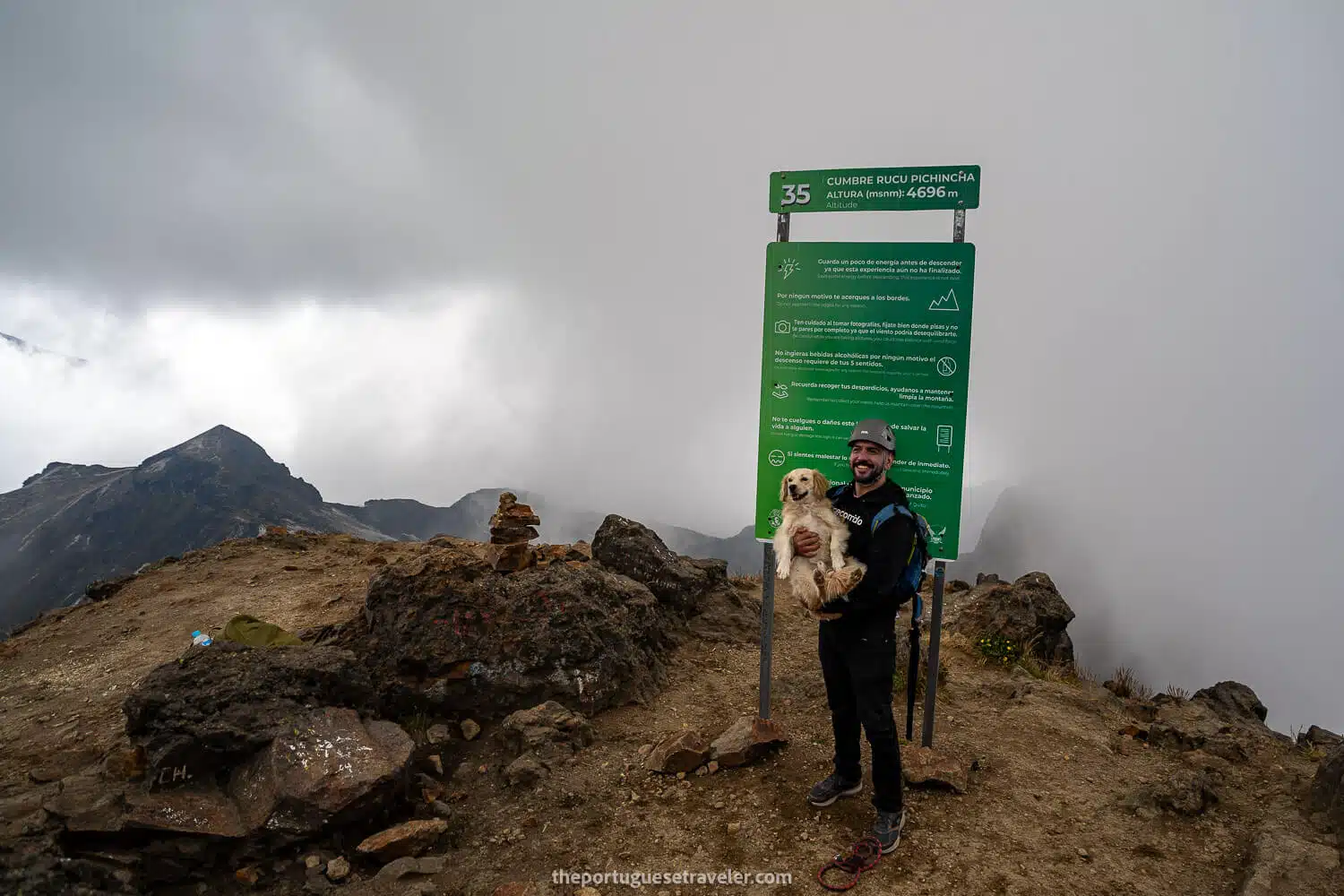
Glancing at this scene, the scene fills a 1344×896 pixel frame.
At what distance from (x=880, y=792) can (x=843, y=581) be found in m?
1.69

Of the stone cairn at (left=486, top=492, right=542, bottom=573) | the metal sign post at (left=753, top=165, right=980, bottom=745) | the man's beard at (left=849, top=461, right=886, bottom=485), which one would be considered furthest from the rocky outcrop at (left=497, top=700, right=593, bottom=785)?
the man's beard at (left=849, top=461, right=886, bottom=485)

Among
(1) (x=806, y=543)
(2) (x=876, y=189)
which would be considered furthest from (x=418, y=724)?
(2) (x=876, y=189)

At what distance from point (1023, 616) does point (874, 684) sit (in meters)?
8.28

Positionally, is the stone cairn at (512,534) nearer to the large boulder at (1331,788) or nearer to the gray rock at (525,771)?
the gray rock at (525,771)

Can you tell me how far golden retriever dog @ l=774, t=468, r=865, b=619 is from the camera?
4.57m

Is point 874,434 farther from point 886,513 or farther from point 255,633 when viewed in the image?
point 255,633

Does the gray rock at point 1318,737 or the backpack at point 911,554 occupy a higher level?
the backpack at point 911,554

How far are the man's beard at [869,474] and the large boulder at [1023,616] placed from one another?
7.77 meters

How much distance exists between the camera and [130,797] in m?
4.71

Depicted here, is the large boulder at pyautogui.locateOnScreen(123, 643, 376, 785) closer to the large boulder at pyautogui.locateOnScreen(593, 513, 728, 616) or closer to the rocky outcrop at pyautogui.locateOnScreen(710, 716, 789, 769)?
the rocky outcrop at pyautogui.locateOnScreen(710, 716, 789, 769)

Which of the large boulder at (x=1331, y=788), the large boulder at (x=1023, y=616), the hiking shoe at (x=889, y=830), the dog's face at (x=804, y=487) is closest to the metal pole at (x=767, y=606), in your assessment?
the dog's face at (x=804, y=487)

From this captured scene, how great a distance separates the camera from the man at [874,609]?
4473 mm

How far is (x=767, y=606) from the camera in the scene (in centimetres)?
630

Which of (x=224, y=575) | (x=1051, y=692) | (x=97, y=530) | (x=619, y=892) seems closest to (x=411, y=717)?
(x=619, y=892)
